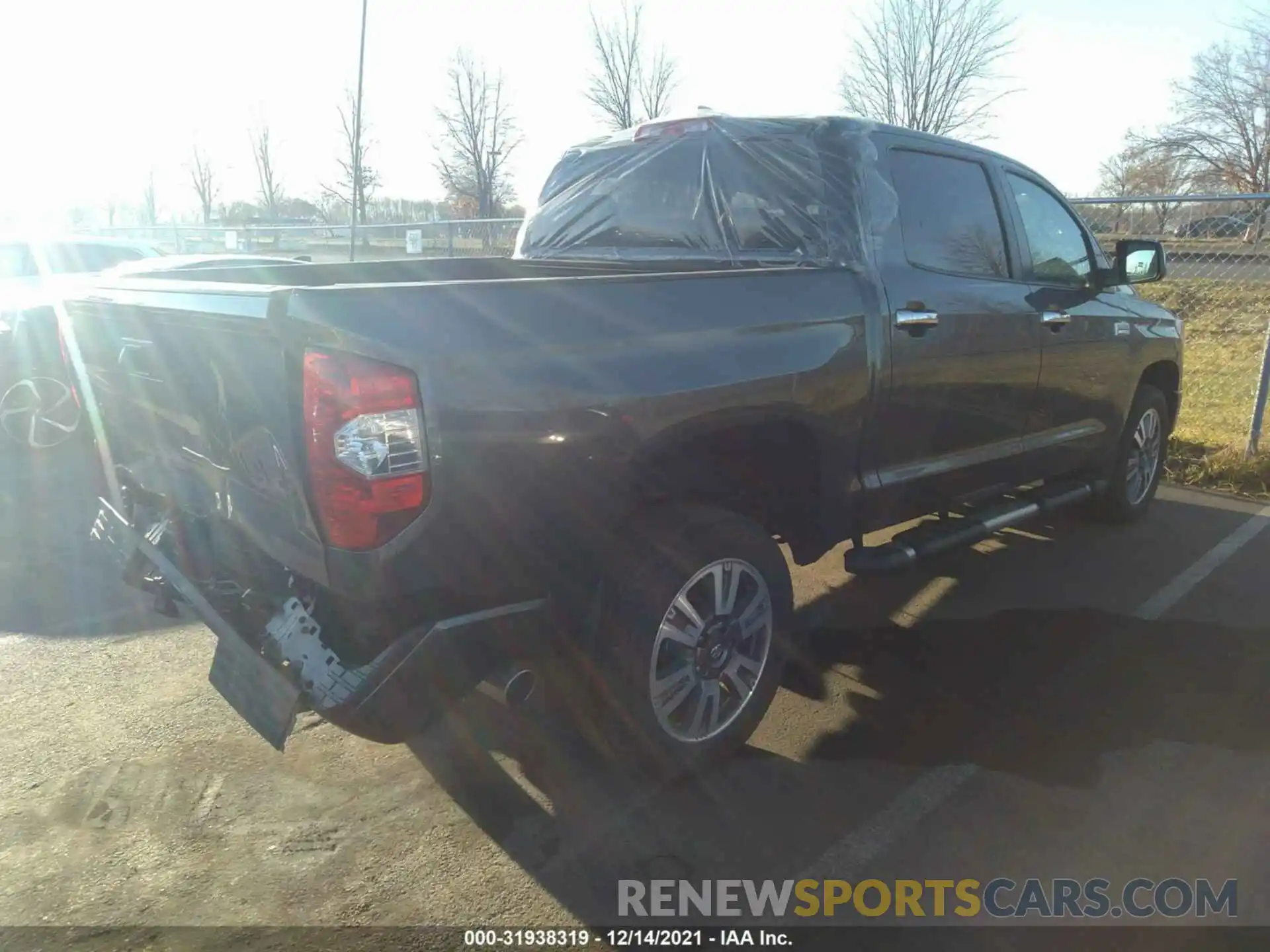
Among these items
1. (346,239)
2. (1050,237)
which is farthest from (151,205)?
(1050,237)

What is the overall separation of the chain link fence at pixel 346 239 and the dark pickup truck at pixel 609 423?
24.9ft

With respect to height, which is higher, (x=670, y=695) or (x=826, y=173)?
(x=826, y=173)

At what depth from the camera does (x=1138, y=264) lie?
16.7 feet

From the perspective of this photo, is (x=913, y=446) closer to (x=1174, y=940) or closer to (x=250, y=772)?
(x=1174, y=940)

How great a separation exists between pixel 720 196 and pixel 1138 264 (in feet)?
8.41

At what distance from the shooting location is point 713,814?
2963 mm

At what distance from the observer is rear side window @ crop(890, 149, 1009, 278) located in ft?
12.5

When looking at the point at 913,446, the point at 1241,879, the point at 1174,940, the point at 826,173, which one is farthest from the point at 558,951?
the point at 826,173

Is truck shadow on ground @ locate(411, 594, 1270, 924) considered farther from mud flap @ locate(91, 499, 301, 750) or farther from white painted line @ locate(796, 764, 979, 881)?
mud flap @ locate(91, 499, 301, 750)

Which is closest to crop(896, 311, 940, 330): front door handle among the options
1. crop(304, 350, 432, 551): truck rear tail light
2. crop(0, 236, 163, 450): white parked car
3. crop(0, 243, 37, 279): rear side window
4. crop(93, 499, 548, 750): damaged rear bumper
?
crop(93, 499, 548, 750): damaged rear bumper

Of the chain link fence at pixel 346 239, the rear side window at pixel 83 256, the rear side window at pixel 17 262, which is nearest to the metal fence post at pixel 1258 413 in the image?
the chain link fence at pixel 346 239

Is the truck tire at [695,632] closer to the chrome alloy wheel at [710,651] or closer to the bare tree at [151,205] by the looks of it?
the chrome alloy wheel at [710,651]

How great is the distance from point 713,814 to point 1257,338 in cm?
1150

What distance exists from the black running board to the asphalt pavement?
0.50m
